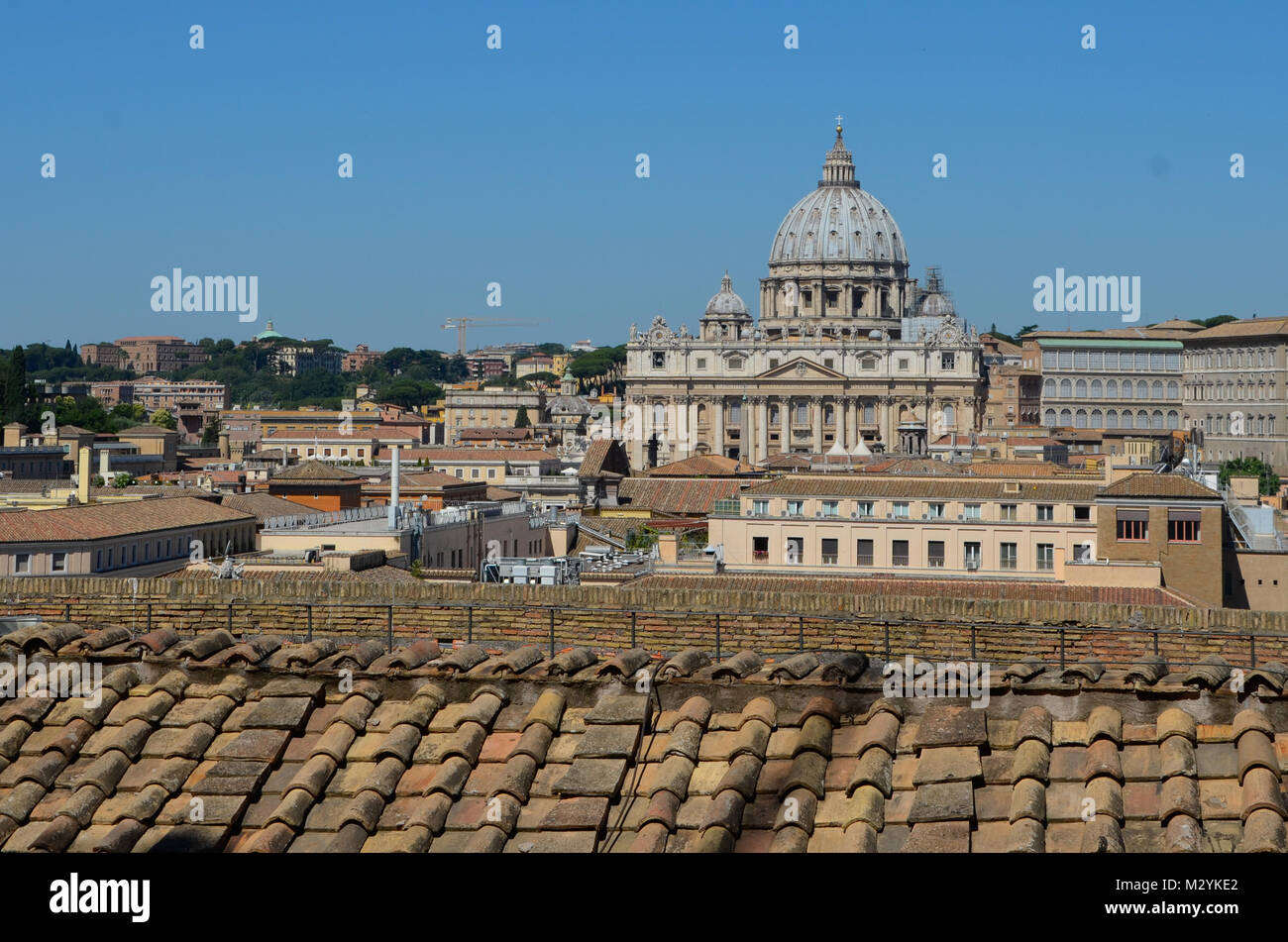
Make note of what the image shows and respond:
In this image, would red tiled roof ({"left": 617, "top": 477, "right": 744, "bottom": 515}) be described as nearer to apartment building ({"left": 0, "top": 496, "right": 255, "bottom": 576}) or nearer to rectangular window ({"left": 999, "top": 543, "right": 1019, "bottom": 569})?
apartment building ({"left": 0, "top": 496, "right": 255, "bottom": 576})

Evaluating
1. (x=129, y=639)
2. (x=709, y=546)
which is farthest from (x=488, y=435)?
(x=129, y=639)

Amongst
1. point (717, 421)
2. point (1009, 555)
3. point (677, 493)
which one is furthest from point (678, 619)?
point (717, 421)

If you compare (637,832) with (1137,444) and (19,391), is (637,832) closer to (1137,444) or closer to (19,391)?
(1137,444)

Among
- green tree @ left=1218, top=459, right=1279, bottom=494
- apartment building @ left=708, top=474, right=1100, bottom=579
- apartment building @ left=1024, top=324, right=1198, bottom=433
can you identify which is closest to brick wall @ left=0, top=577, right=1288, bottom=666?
apartment building @ left=708, top=474, right=1100, bottom=579

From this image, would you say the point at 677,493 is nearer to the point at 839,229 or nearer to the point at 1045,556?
the point at 1045,556

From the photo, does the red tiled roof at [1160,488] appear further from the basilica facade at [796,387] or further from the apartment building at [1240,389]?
the basilica facade at [796,387]

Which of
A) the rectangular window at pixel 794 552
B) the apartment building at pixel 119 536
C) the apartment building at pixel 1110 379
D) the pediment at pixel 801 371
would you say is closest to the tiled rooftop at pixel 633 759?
the apartment building at pixel 119 536
